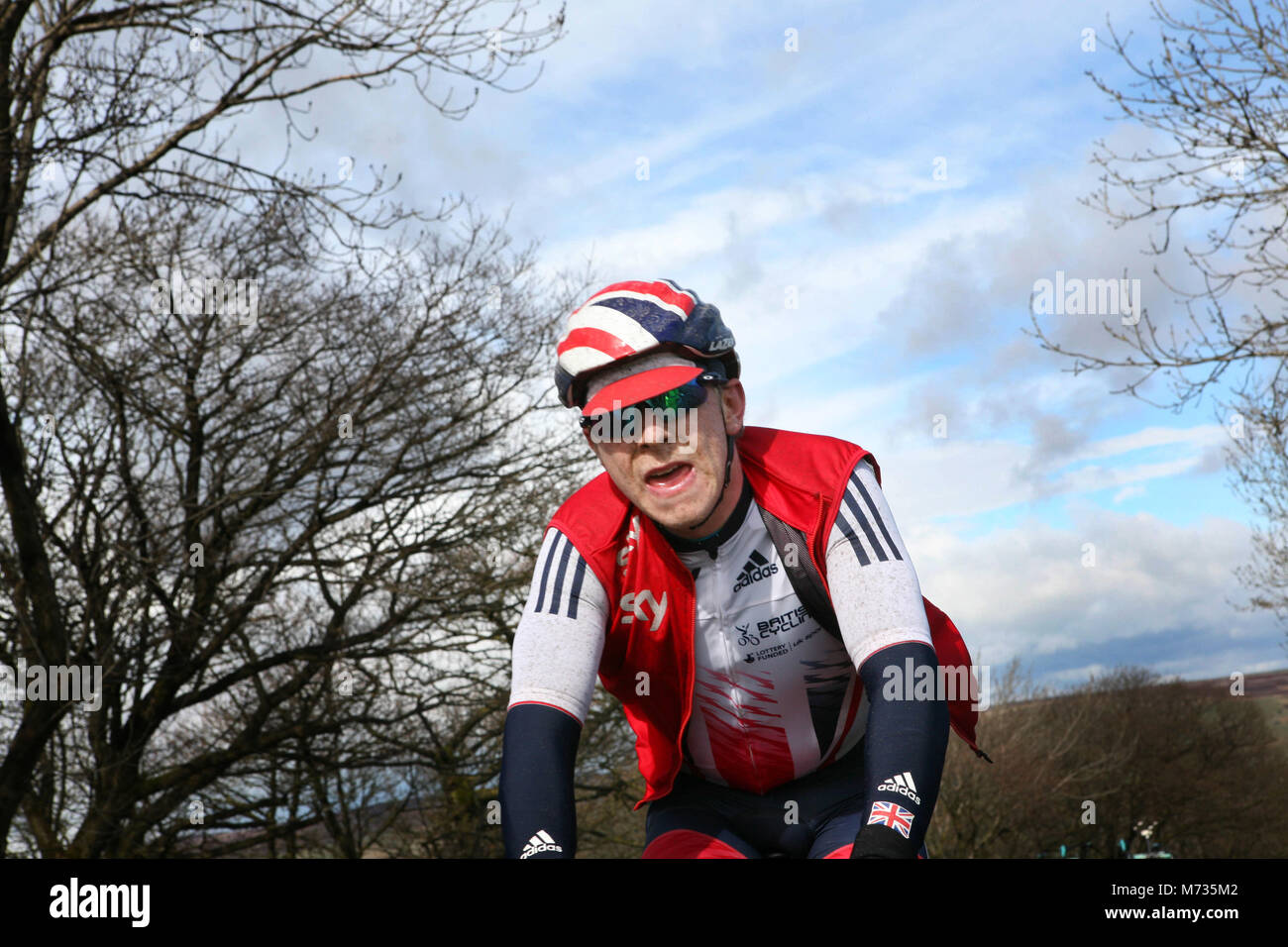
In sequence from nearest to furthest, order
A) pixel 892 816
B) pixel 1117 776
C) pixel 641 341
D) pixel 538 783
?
1. pixel 892 816
2. pixel 538 783
3. pixel 641 341
4. pixel 1117 776

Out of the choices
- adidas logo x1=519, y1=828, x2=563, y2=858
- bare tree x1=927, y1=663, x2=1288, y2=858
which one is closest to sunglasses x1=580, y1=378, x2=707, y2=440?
adidas logo x1=519, y1=828, x2=563, y2=858

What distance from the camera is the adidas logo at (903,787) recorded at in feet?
7.37

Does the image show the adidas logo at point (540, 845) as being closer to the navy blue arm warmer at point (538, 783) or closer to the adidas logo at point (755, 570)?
the navy blue arm warmer at point (538, 783)

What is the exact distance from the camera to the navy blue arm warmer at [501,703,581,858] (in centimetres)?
229

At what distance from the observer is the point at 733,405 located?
296 cm

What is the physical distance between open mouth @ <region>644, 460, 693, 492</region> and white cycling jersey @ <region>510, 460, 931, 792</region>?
0.69ft

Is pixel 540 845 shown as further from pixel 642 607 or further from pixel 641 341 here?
pixel 641 341

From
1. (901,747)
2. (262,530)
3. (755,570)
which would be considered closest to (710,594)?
(755,570)

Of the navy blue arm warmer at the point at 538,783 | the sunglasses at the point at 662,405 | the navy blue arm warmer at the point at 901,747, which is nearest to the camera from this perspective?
the navy blue arm warmer at the point at 901,747

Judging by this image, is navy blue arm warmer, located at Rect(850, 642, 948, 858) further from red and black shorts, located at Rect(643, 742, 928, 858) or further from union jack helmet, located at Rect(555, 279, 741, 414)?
union jack helmet, located at Rect(555, 279, 741, 414)

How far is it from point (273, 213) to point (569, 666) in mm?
8460

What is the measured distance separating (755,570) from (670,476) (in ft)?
1.07

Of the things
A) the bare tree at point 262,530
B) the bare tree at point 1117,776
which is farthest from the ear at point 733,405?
the bare tree at point 1117,776
